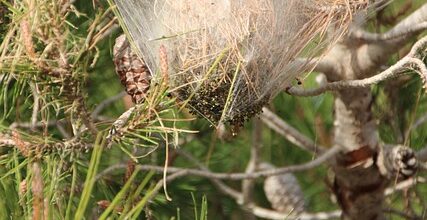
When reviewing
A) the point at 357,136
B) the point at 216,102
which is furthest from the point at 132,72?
the point at 357,136

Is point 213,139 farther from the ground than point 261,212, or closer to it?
farther from the ground

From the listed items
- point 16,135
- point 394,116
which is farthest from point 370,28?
point 16,135

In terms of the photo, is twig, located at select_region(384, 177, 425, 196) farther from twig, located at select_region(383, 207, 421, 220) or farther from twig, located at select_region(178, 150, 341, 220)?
twig, located at select_region(178, 150, 341, 220)

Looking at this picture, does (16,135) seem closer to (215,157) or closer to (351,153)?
(351,153)

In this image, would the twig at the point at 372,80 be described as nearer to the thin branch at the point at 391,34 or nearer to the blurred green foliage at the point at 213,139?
the thin branch at the point at 391,34

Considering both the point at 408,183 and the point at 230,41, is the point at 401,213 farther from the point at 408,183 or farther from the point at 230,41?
the point at 230,41

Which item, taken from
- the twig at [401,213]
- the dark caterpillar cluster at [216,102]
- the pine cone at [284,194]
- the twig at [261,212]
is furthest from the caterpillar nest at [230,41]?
the pine cone at [284,194]

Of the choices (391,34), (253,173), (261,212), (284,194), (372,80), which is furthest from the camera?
(284,194)
